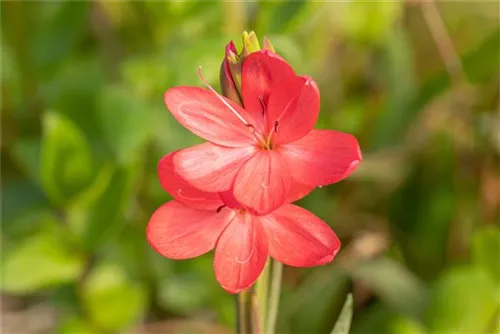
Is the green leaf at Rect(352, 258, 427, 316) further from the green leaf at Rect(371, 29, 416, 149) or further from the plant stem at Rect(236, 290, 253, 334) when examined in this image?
the plant stem at Rect(236, 290, 253, 334)

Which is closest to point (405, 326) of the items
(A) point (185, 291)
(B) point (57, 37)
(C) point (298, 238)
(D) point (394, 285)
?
(D) point (394, 285)

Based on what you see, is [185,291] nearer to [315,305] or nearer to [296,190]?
[315,305]

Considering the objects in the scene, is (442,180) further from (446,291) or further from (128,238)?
(128,238)

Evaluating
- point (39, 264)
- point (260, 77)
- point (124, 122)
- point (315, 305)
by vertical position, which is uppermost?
point (260, 77)

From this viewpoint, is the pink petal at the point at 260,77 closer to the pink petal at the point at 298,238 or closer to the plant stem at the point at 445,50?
the pink petal at the point at 298,238

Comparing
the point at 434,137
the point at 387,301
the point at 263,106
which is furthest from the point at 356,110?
the point at 263,106
